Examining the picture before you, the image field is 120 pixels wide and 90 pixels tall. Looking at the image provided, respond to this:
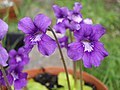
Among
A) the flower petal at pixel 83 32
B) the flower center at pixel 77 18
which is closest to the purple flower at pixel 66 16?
the flower center at pixel 77 18

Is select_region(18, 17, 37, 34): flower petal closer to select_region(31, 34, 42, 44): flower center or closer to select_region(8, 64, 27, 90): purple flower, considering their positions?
select_region(31, 34, 42, 44): flower center

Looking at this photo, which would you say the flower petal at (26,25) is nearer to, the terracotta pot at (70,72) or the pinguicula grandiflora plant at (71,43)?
the pinguicula grandiflora plant at (71,43)

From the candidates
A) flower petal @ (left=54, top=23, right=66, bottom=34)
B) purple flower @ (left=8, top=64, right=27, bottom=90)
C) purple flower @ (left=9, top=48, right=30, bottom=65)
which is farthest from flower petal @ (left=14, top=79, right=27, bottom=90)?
flower petal @ (left=54, top=23, right=66, bottom=34)

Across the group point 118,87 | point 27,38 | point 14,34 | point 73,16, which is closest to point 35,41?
point 27,38

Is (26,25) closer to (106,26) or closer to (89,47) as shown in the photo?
(89,47)

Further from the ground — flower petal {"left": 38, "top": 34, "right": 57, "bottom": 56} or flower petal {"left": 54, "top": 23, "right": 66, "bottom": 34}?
flower petal {"left": 38, "top": 34, "right": 57, "bottom": 56}

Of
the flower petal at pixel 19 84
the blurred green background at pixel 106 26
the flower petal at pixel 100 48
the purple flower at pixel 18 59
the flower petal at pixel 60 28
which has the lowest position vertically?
the blurred green background at pixel 106 26

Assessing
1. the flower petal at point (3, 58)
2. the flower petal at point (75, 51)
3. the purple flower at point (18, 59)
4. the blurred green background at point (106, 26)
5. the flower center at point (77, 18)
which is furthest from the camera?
the blurred green background at point (106, 26)

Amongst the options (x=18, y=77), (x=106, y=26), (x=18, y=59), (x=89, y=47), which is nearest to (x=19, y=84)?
(x=18, y=77)
